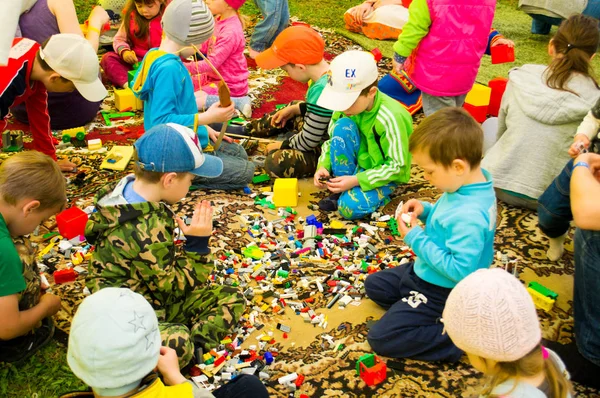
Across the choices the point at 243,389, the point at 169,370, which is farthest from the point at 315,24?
the point at 169,370

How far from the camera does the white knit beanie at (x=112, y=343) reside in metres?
1.75

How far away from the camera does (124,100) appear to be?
5242 millimetres

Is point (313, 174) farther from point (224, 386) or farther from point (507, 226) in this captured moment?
point (224, 386)

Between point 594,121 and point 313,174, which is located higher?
point 594,121

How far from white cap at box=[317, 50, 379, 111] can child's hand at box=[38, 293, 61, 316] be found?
5.99ft

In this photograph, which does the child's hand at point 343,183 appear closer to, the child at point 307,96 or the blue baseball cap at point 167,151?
the child at point 307,96

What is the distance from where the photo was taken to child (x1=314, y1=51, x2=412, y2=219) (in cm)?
363

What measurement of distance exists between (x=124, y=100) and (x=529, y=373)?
4.32 metres

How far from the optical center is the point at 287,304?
3.10m

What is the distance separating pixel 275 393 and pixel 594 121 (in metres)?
2.19

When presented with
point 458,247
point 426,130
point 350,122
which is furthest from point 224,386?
point 350,122

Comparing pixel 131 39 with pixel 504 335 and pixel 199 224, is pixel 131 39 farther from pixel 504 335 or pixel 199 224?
pixel 504 335

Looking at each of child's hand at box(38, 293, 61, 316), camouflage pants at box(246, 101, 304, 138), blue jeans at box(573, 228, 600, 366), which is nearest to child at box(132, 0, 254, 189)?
camouflage pants at box(246, 101, 304, 138)

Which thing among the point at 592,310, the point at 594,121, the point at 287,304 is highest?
the point at 594,121
